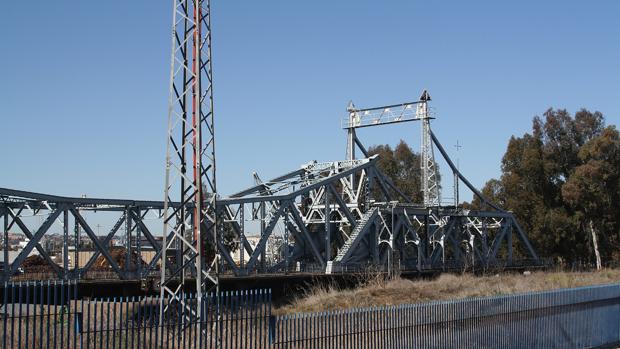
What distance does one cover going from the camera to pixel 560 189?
290 feet

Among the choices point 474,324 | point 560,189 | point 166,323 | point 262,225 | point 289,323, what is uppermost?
point 560,189

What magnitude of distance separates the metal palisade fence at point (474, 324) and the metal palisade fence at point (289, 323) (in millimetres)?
27


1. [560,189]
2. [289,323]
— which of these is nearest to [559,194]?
[560,189]

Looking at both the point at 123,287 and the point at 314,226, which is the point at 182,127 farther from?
the point at 314,226

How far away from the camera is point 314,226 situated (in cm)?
6800

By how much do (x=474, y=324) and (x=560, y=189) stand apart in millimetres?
68441

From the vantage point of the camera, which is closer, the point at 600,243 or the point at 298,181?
the point at 298,181

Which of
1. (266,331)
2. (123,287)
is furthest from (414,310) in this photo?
(123,287)

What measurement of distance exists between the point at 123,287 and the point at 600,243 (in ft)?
206

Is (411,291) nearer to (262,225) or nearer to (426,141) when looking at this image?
(262,225)

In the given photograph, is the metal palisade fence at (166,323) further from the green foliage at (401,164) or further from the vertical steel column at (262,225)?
the green foliage at (401,164)

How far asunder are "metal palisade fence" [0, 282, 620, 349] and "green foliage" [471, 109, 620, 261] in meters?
57.1

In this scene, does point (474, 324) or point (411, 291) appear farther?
point (411, 291)

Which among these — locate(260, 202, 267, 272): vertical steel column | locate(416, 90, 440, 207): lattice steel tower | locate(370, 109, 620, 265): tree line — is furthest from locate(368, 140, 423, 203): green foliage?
locate(260, 202, 267, 272): vertical steel column
